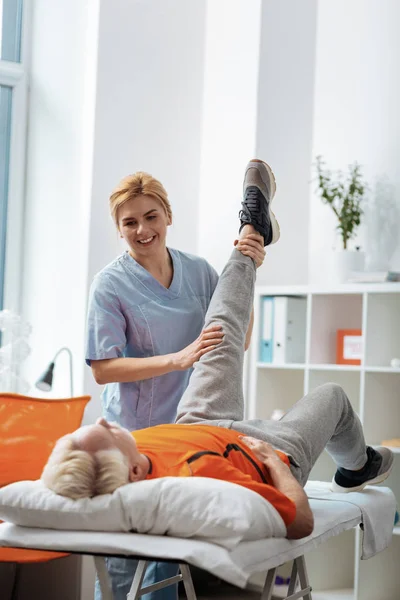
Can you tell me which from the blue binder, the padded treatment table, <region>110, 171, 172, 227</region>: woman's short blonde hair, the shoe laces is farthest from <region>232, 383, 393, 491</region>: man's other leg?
→ the blue binder

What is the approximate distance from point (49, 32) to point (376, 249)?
1811 millimetres

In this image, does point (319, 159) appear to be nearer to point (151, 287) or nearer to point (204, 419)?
point (151, 287)

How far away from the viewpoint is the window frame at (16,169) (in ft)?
13.1

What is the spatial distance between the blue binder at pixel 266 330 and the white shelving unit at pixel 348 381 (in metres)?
0.02

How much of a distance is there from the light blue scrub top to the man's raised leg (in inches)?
5.7

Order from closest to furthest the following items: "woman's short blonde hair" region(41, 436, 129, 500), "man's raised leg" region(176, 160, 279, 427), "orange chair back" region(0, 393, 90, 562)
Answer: "woman's short blonde hair" region(41, 436, 129, 500)
"man's raised leg" region(176, 160, 279, 427)
"orange chair back" region(0, 393, 90, 562)

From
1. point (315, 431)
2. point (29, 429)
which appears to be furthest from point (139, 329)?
point (29, 429)

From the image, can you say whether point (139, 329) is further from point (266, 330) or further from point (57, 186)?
point (57, 186)

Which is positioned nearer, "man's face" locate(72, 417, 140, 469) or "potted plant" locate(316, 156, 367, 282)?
"man's face" locate(72, 417, 140, 469)

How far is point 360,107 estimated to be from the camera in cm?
378

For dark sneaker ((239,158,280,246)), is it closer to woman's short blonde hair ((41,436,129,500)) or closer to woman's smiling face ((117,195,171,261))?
woman's smiling face ((117,195,171,261))

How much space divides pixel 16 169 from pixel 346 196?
1553mm

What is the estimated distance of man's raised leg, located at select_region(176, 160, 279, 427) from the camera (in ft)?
7.35

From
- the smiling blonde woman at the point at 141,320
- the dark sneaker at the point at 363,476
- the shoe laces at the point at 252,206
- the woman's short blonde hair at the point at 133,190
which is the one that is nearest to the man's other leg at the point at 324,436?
the dark sneaker at the point at 363,476
